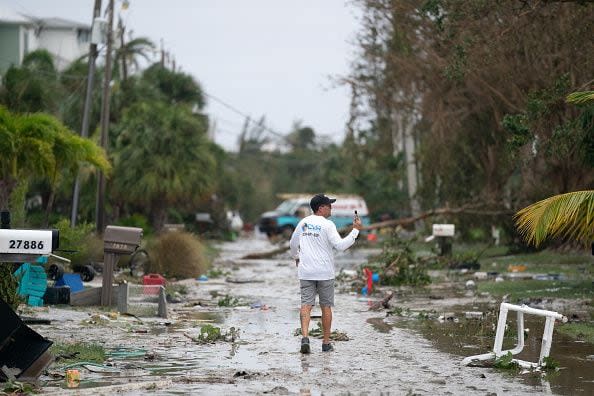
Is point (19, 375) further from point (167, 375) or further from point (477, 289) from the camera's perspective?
point (477, 289)

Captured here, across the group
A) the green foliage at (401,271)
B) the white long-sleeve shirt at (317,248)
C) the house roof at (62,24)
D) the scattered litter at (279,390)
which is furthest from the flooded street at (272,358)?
the house roof at (62,24)

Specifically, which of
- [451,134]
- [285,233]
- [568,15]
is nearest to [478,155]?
[451,134]

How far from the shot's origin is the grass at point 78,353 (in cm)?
1311

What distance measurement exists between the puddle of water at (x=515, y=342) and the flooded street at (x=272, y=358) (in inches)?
1.8

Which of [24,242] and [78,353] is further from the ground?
[24,242]

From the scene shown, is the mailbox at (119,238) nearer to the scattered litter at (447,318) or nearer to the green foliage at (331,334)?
the green foliage at (331,334)

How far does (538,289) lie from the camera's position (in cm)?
2414

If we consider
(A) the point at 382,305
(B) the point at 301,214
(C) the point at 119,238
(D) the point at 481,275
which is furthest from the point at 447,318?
(B) the point at 301,214

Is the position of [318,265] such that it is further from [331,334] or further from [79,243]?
[79,243]

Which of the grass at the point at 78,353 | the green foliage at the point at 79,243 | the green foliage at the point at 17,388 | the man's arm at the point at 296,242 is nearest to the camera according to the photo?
the green foliage at the point at 17,388

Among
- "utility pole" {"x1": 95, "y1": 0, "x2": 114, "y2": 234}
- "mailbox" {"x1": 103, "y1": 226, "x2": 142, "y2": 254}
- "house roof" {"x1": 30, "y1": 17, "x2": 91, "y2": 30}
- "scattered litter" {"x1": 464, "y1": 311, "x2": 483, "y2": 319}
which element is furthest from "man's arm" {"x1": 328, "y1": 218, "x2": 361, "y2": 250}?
"house roof" {"x1": 30, "y1": 17, "x2": 91, "y2": 30}

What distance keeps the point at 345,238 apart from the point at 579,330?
4.52 metres

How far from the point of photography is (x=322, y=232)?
1449 centimetres

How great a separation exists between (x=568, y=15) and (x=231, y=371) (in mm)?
17912
